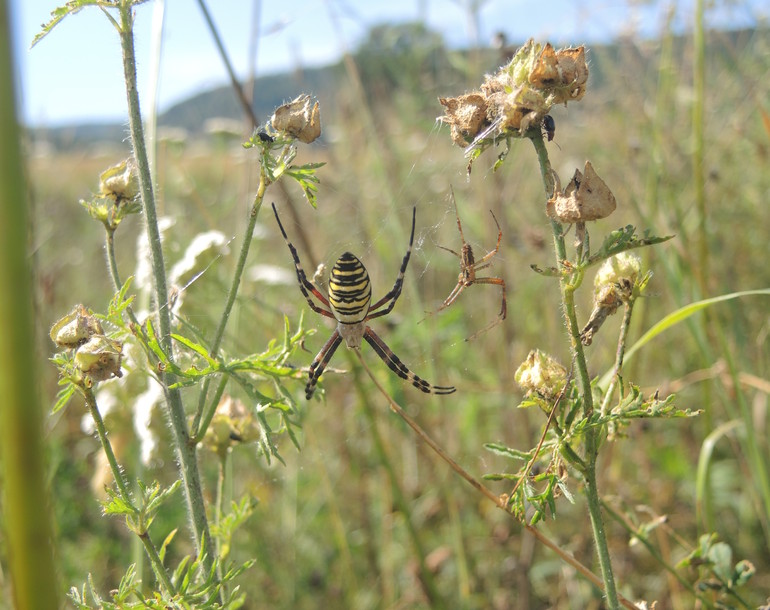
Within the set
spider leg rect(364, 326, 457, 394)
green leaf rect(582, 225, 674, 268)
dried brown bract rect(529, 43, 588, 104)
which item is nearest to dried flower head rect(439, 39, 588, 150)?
dried brown bract rect(529, 43, 588, 104)

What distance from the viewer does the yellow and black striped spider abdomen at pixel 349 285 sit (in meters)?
1.96

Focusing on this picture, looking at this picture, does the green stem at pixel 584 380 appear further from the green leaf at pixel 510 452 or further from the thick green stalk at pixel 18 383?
the thick green stalk at pixel 18 383

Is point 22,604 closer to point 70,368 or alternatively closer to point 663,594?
point 70,368

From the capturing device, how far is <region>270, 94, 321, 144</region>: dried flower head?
4.81ft

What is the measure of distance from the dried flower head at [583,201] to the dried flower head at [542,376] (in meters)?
0.29

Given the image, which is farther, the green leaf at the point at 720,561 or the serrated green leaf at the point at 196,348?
the green leaf at the point at 720,561

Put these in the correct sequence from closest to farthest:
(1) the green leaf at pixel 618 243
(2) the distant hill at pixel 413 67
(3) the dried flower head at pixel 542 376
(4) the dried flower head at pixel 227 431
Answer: (1) the green leaf at pixel 618 243 < (3) the dried flower head at pixel 542 376 < (4) the dried flower head at pixel 227 431 < (2) the distant hill at pixel 413 67

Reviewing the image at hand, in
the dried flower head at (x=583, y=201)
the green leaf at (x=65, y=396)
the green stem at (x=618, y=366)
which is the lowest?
the green stem at (x=618, y=366)

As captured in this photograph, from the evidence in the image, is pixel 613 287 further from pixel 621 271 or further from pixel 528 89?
pixel 528 89

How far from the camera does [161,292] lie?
1478 mm

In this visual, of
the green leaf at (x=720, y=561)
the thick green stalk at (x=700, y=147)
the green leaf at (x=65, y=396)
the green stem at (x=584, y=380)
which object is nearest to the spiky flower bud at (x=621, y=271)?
the green stem at (x=584, y=380)

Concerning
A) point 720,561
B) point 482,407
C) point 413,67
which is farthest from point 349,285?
point 413,67

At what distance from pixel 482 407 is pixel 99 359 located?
3059 mm

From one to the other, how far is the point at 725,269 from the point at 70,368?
374 centimetres
